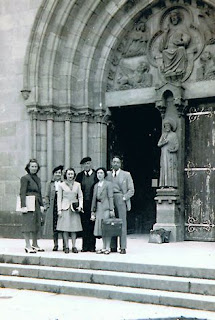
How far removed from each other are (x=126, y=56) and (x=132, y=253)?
5.57 m

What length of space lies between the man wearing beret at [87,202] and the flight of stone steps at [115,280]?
3.71ft

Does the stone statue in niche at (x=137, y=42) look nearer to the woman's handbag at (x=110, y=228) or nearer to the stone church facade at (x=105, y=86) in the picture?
the stone church facade at (x=105, y=86)

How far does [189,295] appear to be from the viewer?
7.18 m

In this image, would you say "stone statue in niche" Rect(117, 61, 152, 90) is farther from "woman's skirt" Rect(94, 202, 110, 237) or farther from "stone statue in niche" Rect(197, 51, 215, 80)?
"woman's skirt" Rect(94, 202, 110, 237)

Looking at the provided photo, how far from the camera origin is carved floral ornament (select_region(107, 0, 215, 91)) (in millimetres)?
12281

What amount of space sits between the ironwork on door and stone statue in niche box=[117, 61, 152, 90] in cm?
137

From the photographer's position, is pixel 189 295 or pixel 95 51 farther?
pixel 95 51

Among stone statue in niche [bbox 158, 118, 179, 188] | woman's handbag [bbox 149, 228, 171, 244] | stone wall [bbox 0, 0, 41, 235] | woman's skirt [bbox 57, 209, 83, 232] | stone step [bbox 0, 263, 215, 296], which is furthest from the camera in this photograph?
stone wall [bbox 0, 0, 41, 235]

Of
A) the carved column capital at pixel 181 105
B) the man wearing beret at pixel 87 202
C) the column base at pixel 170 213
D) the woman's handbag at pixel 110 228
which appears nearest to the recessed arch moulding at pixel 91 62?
the carved column capital at pixel 181 105

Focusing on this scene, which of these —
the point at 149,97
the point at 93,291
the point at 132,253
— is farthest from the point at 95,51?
the point at 93,291

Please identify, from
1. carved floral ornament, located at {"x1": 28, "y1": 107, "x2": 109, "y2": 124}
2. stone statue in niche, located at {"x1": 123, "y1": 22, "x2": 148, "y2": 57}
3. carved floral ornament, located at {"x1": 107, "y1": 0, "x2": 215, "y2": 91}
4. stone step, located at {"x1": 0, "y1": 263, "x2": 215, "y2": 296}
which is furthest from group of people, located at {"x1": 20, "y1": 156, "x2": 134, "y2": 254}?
stone statue in niche, located at {"x1": 123, "y1": 22, "x2": 148, "y2": 57}

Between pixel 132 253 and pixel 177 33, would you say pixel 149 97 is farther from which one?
pixel 132 253

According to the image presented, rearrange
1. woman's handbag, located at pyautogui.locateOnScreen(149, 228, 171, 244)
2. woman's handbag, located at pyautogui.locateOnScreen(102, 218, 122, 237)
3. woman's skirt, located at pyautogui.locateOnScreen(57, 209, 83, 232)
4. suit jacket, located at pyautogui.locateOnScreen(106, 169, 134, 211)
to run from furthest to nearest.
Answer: woman's handbag, located at pyautogui.locateOnScreen(149, 228, 171, 244), suit jacket, located at pyautogui.locateOnScreen(106, 169, 134, 211), woman's skirt, located at pyautogui.locateOnScreen(57, 209, 83, 232), woman's handbag, located at pyautogui.locateOnScreen(102, 218, 122, 237)

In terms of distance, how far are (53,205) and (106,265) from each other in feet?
7.86
